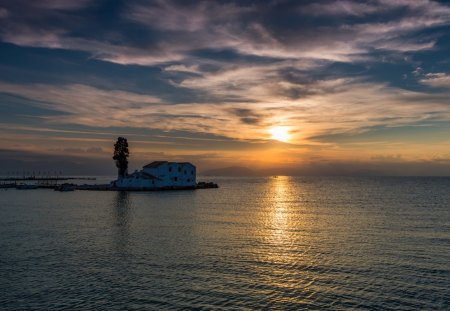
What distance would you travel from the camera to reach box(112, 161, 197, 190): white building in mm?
144500

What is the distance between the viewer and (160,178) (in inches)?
5797

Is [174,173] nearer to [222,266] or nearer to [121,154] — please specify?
[121,154]

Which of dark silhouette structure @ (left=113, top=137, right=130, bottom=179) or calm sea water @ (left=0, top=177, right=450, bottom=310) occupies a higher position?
dark silhouette structure @ (left=113, top=137, right=130, bottom=179)

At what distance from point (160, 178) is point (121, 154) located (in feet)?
71.7

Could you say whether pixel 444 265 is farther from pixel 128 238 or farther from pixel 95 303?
pixel 128 238

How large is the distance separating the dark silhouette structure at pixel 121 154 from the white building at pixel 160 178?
851 cm

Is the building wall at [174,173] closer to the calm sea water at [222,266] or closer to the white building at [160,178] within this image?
the white building at [160,178]

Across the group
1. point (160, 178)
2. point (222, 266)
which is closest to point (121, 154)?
point (160, 178)

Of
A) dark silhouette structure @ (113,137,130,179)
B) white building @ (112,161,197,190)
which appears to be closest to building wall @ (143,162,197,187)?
white building @ (112,161,197,190)

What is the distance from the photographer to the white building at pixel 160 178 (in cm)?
14450

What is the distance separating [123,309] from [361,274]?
18.5m

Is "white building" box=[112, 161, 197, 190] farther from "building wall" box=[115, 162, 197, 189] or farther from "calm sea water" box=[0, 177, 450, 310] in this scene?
"calm sea water" box=[0, 177, 450, 310]

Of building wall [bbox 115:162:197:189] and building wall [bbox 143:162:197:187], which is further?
building wall [bbox 143:162:197:187]

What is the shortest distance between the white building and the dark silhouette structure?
335 inches
